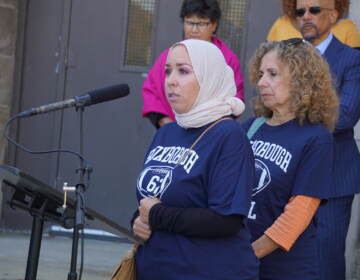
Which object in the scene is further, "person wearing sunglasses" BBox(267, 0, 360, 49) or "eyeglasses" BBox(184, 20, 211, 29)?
"eyeglasses" BBox(184, 20, 211, 29)

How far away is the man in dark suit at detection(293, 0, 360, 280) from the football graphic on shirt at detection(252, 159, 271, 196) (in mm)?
1002

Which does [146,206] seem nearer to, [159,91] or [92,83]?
[159,91]

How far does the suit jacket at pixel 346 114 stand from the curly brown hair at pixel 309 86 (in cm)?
86

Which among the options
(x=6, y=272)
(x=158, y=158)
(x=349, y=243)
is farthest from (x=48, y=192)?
(x=349, y=243)

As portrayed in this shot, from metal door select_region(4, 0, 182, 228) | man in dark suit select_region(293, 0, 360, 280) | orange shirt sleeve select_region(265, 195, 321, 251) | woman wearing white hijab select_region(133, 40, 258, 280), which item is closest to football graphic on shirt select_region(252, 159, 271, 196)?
orange shirt sleeve select_region(265, 195, 321, 251)

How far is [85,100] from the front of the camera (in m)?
3.00

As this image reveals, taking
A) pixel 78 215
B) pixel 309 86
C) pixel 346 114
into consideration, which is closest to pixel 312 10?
pixel 346 114

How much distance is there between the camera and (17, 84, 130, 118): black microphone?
2887 millimetres

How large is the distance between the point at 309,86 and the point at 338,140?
1.05 meters

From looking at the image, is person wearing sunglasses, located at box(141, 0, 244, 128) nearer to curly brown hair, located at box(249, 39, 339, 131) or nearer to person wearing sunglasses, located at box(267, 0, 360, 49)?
person wearing sunglasses, located at box(267, 0, 360, 49)

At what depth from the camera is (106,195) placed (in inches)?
251

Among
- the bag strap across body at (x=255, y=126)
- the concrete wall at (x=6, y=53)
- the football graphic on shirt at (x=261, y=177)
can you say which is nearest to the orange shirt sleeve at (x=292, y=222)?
the football graphic on shirt at (x=261, y=177)

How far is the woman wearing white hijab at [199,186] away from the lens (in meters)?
2.93

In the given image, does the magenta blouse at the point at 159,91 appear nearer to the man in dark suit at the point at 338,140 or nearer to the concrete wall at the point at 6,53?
the man in dark suit at the point at 338,140
